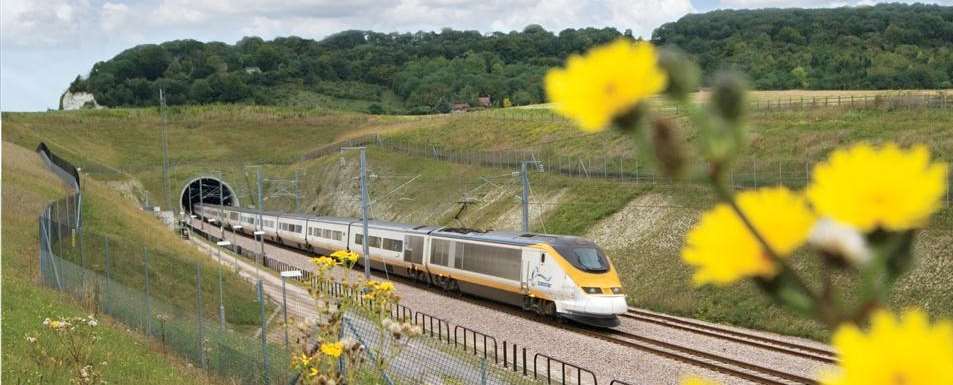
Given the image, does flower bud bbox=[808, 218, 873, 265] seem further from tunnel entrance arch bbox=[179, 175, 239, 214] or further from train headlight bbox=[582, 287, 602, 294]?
tunnel entrance arch bbox=[179, 175, 239, 214]

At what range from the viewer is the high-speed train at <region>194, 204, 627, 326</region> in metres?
24.7

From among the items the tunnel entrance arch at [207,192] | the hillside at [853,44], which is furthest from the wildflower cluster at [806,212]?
the tunnel entrance arch at [207,192]

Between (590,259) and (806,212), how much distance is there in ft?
82.4

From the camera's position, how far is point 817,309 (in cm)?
68

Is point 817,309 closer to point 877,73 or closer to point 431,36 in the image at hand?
point 877,73

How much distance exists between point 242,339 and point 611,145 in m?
38.9

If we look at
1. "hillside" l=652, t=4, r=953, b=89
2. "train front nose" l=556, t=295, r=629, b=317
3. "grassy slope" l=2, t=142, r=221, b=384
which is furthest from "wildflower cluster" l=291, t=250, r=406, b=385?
"hillside" l=652, t=4, r=953, b=89

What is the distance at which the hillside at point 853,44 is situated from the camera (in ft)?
281

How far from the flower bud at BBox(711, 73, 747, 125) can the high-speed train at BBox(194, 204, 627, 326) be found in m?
23.9

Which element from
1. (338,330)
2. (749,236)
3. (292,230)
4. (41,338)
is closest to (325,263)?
(338,330)

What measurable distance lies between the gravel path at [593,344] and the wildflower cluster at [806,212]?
16.3m

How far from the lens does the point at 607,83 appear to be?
636mm

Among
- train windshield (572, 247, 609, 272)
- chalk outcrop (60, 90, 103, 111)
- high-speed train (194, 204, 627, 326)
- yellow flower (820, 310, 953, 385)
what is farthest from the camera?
chalk outcrop (60, 90, 103, 111)

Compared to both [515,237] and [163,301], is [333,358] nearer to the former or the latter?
[163,301]
